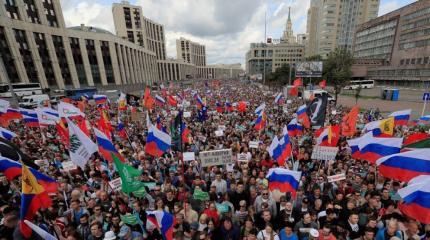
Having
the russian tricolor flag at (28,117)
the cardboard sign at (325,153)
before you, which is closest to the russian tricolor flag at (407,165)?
the cardboard sign at (325,153)

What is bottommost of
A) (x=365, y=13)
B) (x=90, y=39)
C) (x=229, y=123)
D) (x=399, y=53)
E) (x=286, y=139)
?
(x=229, y=123)

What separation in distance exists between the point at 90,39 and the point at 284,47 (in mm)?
107486

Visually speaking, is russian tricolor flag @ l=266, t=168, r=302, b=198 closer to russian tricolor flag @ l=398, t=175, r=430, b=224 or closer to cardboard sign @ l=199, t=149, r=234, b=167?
cardboard sign @ l=199, t=149, r=234, b=167

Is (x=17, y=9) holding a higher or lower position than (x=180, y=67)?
higher

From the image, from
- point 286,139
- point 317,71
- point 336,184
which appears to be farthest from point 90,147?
point 317,71

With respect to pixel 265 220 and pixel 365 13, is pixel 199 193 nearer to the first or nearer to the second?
pixel 265 220

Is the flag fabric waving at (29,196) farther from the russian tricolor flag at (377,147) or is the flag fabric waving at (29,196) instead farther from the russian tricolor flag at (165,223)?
the russian tricolor flag at (377,147)

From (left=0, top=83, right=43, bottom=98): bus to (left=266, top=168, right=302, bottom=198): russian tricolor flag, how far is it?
3918cm

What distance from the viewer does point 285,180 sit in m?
5.30

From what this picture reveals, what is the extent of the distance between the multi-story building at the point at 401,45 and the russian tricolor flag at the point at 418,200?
2277 inches

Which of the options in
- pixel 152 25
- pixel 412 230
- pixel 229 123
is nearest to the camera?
pixel 412 230

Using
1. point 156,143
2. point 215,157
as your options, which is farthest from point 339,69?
point 156,143

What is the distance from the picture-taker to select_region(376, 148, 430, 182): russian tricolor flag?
4.52 metres

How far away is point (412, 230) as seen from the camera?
402cm
